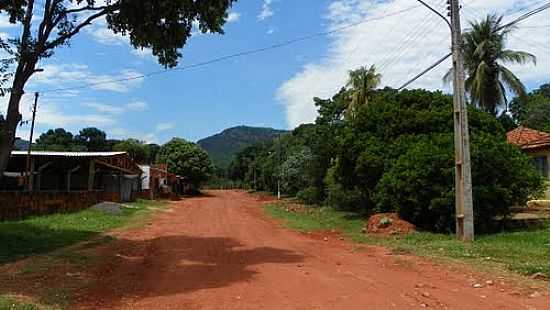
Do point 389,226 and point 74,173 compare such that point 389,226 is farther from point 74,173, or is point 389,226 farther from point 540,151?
point 74,173

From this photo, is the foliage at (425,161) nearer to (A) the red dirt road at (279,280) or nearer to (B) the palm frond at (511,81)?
(A) the red dirt road at (279,280)

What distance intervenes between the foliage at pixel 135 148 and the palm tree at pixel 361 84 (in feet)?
133

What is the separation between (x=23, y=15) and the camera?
13977 mm

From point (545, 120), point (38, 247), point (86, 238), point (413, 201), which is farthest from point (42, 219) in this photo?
point (545, 120)

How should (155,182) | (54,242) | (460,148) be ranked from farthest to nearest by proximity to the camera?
(155,182)
(460,148)
(54,242)

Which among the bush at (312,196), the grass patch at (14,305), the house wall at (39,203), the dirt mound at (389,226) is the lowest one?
the grass patch at (14,305)

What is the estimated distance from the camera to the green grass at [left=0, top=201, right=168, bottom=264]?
47.1 ft

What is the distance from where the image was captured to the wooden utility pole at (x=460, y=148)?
1622 centimetres

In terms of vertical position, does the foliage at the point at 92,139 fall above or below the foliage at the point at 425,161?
above

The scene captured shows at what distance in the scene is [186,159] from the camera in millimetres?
68625

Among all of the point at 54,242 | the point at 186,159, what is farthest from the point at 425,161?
the point at 186,159

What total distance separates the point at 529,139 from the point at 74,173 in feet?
94.6

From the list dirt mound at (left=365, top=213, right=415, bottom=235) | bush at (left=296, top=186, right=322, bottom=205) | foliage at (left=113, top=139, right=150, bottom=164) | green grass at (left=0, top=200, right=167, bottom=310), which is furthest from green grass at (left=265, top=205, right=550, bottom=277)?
foliage at (left=113, top=139, right=150, bottom=164)

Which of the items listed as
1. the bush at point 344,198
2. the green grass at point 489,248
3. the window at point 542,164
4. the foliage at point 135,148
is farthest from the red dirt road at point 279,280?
the foliage at point 135,148
